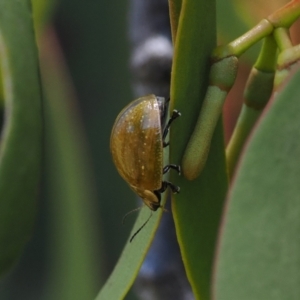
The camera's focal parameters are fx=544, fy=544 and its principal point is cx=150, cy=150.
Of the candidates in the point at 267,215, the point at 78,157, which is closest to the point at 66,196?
the point at 78,157

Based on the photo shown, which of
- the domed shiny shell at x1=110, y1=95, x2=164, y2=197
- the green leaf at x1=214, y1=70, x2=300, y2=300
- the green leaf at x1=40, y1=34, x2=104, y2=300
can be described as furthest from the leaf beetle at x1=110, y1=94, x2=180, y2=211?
the green leaf at x1=40, y1=34, x2=104, y2=300

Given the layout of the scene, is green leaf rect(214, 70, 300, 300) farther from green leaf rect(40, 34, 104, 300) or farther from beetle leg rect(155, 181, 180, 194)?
green leaf rect(40, 34, 104, 300)

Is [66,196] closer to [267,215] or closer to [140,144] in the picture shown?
[140,144]

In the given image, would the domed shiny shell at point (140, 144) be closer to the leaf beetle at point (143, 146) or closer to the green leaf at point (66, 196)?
the leaf beetle at point (143, 146)

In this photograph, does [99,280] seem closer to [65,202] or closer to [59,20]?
[65,202]

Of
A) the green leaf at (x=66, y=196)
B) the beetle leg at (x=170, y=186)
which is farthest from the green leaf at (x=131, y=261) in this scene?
the green leaf at (x=66, y=196)

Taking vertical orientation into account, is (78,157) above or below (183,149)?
below
